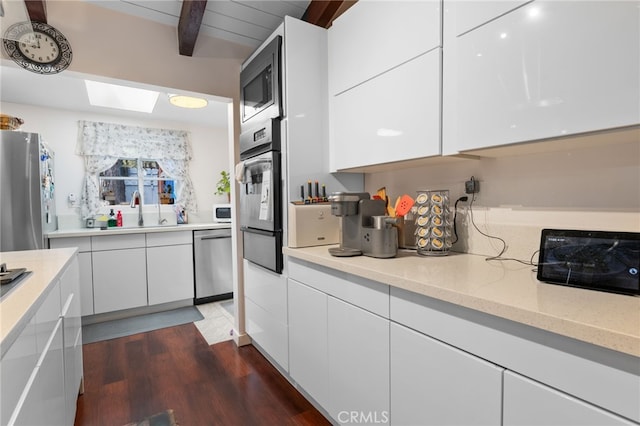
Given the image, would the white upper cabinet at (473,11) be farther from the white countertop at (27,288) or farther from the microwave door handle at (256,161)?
the white countertop at (27,288)

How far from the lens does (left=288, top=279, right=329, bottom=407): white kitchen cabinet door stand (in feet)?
5.35

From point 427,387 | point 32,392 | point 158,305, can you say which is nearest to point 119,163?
point 158,305

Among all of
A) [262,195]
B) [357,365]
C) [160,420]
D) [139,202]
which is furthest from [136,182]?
[357,365]

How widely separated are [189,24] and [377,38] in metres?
1.33

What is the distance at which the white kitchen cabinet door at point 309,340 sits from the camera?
64.2 inches

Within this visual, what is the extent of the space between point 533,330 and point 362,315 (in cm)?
69

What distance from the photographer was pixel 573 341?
721 mm

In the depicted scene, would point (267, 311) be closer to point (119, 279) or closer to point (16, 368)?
point (16, 368)

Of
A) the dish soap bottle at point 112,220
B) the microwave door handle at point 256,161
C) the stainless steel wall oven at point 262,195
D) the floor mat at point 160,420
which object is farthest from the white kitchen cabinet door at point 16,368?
the dish soap bottle at point 112,220

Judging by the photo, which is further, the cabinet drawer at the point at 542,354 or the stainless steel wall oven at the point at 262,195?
the stainless steel wall oven at the point at 262,195

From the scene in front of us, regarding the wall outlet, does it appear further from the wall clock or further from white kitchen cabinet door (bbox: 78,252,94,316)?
white kitchen cabinet door (bbox: 78,252,94,316)

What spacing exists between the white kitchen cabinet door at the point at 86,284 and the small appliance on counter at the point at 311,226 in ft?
8.04

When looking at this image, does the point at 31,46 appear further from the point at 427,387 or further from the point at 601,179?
the point at 601,179

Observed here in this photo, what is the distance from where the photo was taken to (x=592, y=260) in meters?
0.95
